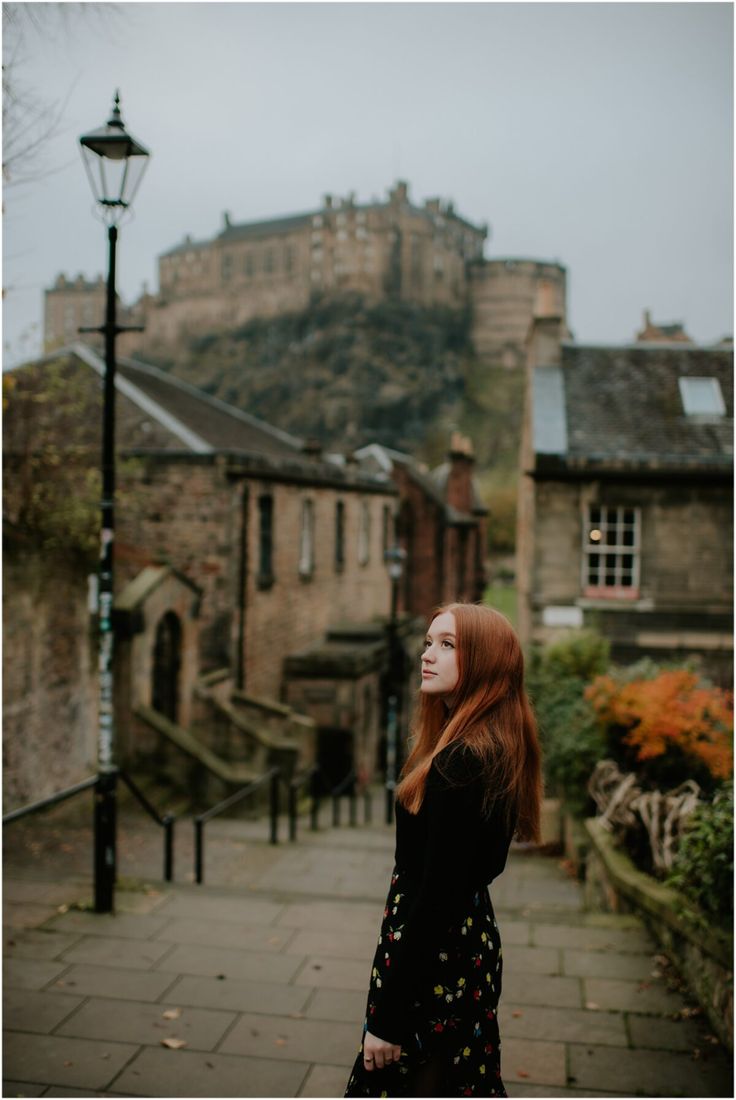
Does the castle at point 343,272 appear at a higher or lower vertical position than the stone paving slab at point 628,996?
higher

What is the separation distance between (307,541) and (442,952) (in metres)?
19.4

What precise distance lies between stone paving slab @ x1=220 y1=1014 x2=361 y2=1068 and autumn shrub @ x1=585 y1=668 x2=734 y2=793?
13.3 ft

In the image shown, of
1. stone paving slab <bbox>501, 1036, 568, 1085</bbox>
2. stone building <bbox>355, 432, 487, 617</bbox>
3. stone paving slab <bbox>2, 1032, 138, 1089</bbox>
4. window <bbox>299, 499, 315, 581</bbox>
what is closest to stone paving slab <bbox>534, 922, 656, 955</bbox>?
stone paving slab <bbox>501, 1036, 568, 1085</bbox>

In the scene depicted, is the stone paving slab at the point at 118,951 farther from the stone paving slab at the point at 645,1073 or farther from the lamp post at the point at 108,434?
the stone paving slab at the point at 645,1073

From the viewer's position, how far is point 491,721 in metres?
2.85

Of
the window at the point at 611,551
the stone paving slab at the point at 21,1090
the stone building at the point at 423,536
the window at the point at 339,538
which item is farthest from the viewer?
the stone building at the point at 423,536

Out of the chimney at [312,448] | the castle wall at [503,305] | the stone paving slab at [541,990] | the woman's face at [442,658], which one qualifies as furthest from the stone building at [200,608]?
the castle wall at [503,305]

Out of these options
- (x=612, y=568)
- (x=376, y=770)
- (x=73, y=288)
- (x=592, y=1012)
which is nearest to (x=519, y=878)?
(x=592, y=1012)

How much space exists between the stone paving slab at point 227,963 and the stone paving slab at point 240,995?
119 mm

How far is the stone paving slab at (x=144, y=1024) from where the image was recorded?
471cm

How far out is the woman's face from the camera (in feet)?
9.51

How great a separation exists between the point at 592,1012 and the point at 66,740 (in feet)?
28.4

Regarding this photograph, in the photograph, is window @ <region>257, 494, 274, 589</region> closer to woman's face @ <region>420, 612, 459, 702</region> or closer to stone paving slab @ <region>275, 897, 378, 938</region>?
stone paving slab @ <region>275, 897, 378, 938</region>

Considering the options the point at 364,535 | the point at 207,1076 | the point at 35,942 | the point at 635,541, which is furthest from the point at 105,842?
the point at 364,535
